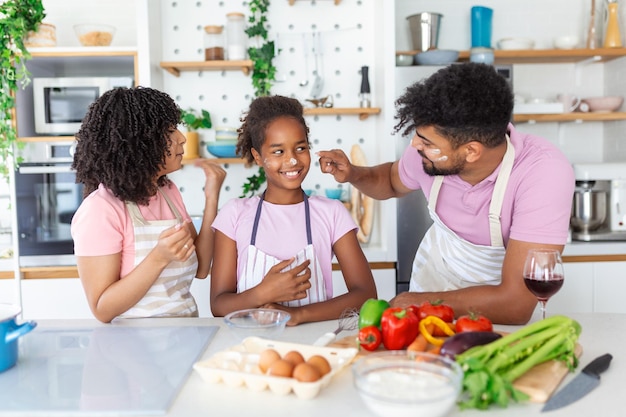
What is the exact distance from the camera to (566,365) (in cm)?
106

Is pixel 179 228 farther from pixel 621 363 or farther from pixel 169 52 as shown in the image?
pixel 169 52

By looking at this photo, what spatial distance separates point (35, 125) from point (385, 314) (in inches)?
97.7

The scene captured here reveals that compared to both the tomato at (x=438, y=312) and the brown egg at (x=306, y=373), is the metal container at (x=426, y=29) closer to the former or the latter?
the tomato at (x=438, y=312)

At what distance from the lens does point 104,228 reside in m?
1.46

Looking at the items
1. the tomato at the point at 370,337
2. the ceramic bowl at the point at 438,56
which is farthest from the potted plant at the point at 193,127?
the tomato at the point at 370,337

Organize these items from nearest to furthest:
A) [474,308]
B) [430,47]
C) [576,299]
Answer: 1. [474,308]
2. [576,299]
3. [430,47]

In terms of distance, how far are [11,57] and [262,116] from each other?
6.13 ft

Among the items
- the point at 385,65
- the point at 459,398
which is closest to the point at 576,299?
the point at 385,65

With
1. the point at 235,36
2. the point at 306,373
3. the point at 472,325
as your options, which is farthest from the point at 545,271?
the point at 235,36

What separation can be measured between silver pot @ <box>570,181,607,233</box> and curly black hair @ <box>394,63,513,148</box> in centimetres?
167

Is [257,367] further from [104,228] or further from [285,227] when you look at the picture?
[285,227]

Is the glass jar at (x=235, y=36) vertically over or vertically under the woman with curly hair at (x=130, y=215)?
over

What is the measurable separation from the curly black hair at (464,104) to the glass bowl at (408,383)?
0.73 m

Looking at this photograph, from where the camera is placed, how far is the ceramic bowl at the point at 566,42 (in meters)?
3.33
